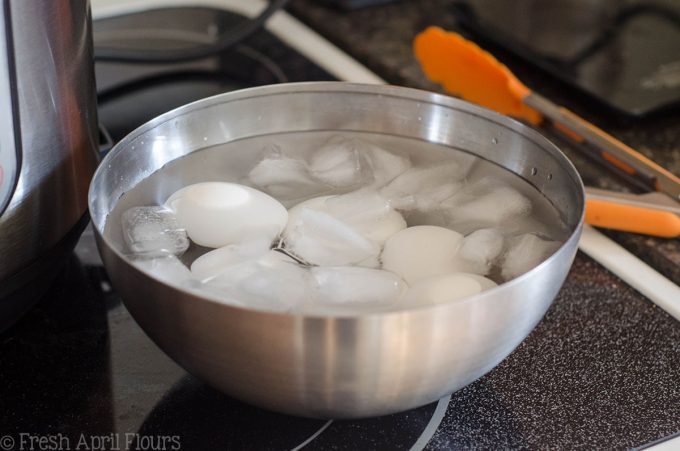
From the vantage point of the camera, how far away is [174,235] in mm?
575

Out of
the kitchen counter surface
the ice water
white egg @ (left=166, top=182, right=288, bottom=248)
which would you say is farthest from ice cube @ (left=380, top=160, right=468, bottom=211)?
the kitchen counter surface

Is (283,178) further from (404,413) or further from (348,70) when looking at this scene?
(348,70)

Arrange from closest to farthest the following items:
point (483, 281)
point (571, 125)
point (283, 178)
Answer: point (483, 281) → point (283, 178) → point (571, 125)

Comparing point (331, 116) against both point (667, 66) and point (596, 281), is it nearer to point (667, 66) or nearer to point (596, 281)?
point (596, 281)

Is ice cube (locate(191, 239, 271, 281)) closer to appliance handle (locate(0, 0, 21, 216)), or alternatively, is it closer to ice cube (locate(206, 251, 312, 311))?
ice cube (locate(206, 251, 312, 311))

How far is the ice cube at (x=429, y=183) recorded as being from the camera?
0.64 meters

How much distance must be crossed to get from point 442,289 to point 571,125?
417 millimetres

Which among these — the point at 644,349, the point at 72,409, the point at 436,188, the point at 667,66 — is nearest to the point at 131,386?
the point at 72,409

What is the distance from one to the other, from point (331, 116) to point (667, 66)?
1.76 ft

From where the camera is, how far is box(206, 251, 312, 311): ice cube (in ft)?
1.63

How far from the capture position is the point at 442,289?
1.66 feet

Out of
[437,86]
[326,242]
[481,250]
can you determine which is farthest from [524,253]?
[437,86]

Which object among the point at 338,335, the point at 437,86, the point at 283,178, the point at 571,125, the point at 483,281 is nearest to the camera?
the point at 338,335

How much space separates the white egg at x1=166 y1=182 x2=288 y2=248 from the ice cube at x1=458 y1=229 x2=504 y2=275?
13cm
